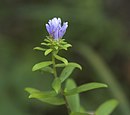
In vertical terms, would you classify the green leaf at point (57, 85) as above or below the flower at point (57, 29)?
below

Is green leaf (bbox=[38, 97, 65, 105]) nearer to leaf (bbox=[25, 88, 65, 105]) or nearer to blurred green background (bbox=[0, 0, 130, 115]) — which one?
leaf (bbox=[25, 88, 65, 105])

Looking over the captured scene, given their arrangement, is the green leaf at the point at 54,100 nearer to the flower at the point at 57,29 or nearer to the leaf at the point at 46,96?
the leaf at the point at 46,96

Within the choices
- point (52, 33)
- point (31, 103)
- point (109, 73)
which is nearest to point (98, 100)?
point (109, 73)

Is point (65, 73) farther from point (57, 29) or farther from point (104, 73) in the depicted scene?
point (104, 73)

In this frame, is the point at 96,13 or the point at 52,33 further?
the point at 96,13

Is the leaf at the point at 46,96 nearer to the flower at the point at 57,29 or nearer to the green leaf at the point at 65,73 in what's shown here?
the green leaf at the point at 65,73

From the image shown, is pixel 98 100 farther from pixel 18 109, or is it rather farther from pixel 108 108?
pixel 108 108

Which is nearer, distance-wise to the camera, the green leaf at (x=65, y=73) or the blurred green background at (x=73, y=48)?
the green leaf at (x=65, y=73)

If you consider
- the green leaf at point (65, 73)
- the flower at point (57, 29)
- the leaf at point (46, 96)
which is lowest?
the leaf at point (46, 96)

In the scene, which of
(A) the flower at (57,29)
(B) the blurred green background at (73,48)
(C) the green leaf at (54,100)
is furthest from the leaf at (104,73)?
(A) the flower at (57,29)
